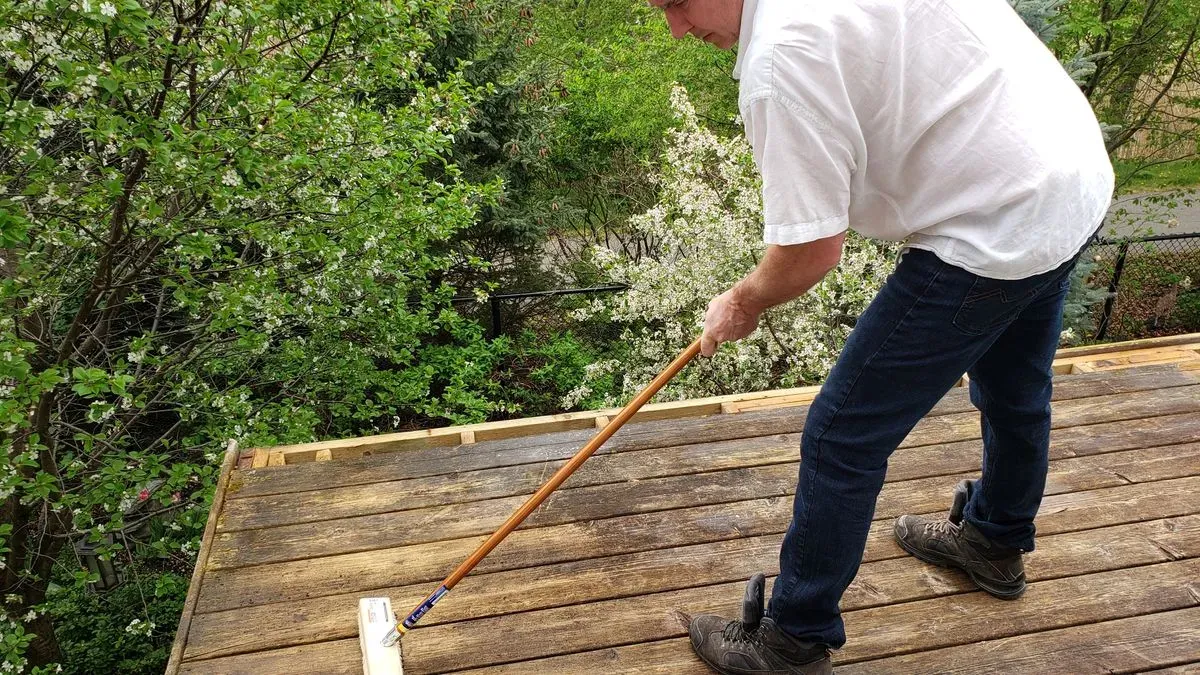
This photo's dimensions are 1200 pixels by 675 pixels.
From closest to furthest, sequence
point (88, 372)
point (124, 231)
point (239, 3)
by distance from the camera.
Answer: point (88, 372) < point (239, 3) < point (124, 231)

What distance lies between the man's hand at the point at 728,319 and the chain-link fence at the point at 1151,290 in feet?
21.7

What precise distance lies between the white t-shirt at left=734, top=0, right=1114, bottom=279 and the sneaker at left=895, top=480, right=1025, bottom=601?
37.6 inches

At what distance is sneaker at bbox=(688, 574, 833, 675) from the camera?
197cm

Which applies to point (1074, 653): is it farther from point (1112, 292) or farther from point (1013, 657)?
point (1112, 292)

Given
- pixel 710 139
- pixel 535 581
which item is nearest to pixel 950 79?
pixel 535 581

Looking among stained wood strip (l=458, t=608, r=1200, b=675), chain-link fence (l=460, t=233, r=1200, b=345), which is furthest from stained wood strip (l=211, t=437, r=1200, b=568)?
chain-link fence (l=460, t=233, r=1200, b=345)

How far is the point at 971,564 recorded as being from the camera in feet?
7.55

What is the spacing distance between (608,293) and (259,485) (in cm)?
379

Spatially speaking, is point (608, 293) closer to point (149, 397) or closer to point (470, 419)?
point (470, 419)

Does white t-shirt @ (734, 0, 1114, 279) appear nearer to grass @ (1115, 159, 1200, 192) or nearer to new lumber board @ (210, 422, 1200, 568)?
new lumber board @ (210, 422, 1200, 568)

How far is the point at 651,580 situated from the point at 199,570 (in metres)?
1.29

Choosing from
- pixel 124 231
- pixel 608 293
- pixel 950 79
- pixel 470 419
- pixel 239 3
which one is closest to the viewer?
pixel 950 79

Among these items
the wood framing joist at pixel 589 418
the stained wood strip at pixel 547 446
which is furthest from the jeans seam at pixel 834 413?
the wood framing joist at pixel 589 418

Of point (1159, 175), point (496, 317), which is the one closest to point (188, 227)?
point (496, 317)
